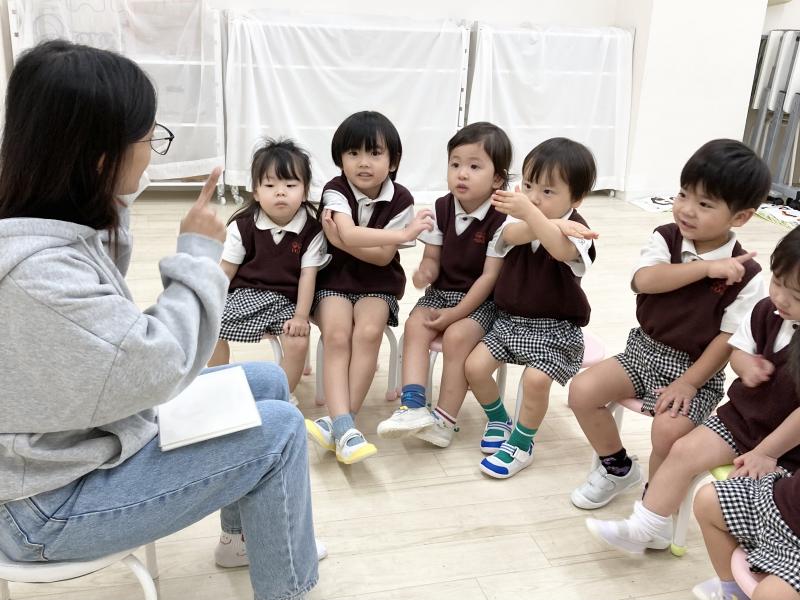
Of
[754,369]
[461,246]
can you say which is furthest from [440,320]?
[754,369]

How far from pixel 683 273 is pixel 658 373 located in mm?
229

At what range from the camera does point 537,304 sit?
1.89m

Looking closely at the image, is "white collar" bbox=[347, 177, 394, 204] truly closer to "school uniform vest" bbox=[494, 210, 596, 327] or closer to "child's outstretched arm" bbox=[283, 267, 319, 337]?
"child's outstretched arm" bbox=[283, 267, 319, 337]

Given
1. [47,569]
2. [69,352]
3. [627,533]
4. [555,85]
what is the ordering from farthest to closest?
[555,85] < [627,533] < [47,569] < [69,352]

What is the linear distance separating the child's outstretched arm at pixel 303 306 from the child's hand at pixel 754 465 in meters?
1.05

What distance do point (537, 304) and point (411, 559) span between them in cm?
68

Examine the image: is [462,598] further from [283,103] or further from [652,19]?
[652,19]

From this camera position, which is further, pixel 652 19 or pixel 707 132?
pixel 707 132

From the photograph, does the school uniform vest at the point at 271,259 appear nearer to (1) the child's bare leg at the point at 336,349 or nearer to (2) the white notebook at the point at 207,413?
(1) the child's bare leg at the point at 336,349

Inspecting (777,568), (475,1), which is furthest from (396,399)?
(475,1)

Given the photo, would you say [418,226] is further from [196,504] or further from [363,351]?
[196,504]

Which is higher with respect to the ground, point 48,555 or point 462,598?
point 48,555

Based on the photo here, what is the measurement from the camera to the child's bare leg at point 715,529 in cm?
130

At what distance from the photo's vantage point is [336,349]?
1.97 meters
